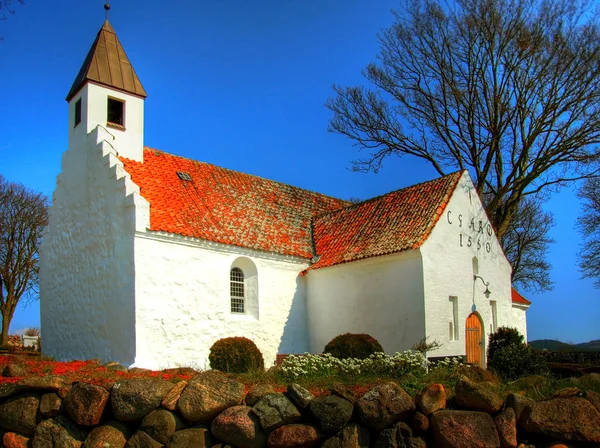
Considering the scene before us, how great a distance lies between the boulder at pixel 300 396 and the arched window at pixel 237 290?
379 inches

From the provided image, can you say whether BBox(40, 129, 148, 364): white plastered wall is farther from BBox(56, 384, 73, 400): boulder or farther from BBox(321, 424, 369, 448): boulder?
BBox(321, 424, 369, 448): boulder

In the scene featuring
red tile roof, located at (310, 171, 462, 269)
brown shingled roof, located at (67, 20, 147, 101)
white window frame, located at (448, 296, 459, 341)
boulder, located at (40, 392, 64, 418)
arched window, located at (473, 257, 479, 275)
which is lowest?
boulder, located at (40, 392, 64, 418)

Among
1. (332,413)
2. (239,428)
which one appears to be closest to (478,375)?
(332,413)

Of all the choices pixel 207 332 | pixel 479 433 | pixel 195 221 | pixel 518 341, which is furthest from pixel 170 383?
pixel 518 341

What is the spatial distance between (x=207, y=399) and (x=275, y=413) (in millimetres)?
999

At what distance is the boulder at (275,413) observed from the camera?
8117 millimetres

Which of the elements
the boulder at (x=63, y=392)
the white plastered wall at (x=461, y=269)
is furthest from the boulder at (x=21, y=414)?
the white plastered wall at (x=461, y=269)

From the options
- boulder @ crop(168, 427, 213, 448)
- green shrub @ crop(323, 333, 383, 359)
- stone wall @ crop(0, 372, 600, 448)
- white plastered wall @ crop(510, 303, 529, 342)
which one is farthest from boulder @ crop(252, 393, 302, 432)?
white plastered wall @ crop(510, 303, 529, 342)

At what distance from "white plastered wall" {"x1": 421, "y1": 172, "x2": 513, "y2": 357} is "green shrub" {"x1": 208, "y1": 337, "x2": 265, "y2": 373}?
4942 millimetres

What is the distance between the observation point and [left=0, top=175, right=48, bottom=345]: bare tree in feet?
99.7

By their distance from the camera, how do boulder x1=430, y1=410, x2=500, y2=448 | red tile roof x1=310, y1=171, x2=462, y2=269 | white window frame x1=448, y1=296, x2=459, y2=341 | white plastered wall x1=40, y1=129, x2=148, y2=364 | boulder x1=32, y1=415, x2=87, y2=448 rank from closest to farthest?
boulder x1=430, y1=410, x2=500, y2=448 → boulder x1=32, y1=415, x2=87, y2=448 → white plastered wall x1=40, y1=129, x2=148, y2=364 → red tile roof x1=310, y1=171, x2=462, y2=269 → white window frame x1=448, y1=296, x2=459, y2=341

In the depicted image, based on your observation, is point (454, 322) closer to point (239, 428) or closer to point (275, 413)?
point (275, 413)

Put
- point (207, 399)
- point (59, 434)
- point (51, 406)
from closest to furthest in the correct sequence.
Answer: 1. point (207, 399)
2. point (59, 434)
3. point (51, 406)

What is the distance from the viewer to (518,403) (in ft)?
26.1
